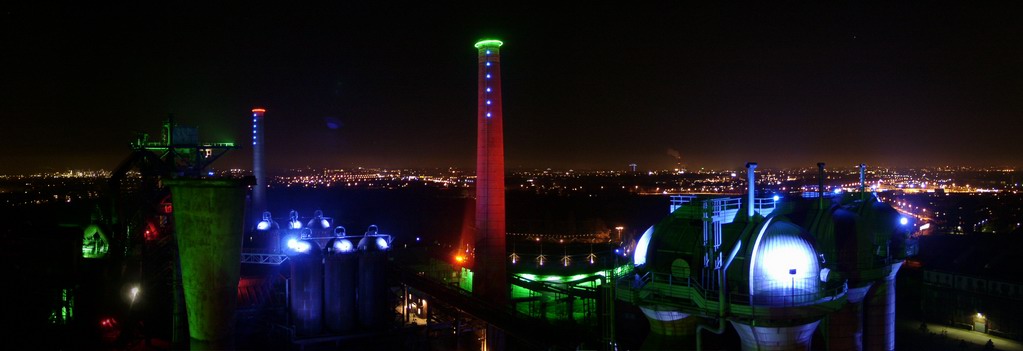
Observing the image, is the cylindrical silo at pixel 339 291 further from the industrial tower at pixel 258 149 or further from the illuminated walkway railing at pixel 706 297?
the industrial tower at pixel 258 149

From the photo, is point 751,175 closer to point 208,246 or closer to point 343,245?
point 208,246

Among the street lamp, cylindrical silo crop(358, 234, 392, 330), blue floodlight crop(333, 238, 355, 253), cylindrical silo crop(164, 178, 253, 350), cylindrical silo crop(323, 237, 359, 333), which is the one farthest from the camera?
the street lamp

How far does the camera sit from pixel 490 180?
30672mm

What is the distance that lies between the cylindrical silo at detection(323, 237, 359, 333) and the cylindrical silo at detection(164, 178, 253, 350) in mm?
12212

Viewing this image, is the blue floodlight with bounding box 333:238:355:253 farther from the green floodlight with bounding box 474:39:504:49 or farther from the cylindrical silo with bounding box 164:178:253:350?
the cylindrical silo with bounding box 164:178:253:350

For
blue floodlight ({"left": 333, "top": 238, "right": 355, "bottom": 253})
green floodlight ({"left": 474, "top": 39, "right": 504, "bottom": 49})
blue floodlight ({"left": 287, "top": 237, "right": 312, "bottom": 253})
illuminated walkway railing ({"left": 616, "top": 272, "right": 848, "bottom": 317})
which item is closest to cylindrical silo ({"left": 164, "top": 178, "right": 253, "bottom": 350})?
illuminated walkway railing ({"left": 616, "top": 272, "right": 848, "bottom": 317})

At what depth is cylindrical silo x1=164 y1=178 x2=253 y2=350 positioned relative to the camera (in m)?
15.3

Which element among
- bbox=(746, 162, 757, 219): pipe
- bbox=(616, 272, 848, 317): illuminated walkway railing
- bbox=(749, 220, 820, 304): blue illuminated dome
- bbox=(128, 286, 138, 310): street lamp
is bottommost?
bbox=(128, 286, 138, 310): street lamp

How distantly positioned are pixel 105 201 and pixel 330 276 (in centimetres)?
2000

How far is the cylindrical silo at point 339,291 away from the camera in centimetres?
2794

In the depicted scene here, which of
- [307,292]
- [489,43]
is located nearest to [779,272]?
[489,43]

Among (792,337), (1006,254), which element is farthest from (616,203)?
(792,337)

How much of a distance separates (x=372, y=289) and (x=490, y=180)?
728 cm

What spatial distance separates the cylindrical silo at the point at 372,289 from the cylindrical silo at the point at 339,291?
0.35 meters
